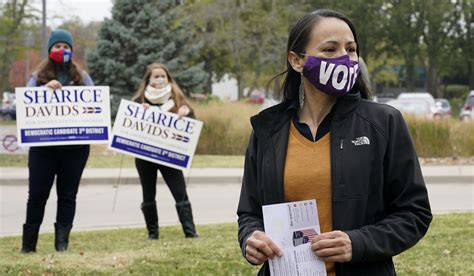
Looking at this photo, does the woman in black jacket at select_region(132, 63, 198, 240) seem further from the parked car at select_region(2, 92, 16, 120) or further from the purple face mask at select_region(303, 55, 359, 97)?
the parked car at select_region(2, 92, 16, 120)

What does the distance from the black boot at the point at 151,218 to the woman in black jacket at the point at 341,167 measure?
550 cm

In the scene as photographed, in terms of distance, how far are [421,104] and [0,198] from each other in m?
19.9

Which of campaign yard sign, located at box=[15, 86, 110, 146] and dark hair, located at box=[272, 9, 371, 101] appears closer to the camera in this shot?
dark hair, located at box=[272, 9, 371, 101]

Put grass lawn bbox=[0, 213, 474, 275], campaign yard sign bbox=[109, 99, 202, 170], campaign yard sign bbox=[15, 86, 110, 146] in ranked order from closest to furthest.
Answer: grass lawn bbox=[0, 213, 474, 275], campaign yard sign bbox=[15, 86, 110, 146], campaign yard sign bbox=[109, 99, 202, 170]

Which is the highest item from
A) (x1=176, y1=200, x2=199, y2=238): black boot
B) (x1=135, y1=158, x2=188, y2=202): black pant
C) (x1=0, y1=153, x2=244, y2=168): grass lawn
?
(x1=135, y1=158, x2=188, y2=202): black pant

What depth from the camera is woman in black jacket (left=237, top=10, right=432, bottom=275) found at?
101 inches

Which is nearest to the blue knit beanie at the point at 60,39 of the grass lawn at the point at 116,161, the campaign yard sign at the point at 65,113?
the campaign yard sign at the point at 65,113

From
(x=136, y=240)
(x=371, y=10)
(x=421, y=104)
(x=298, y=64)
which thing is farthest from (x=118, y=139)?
(x=371, y=10)

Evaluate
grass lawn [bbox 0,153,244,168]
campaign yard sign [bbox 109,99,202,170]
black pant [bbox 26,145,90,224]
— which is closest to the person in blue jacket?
black pant [bbox 26,145,90,224]

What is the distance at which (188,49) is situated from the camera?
31688 millimetres

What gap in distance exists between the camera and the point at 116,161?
18312mm

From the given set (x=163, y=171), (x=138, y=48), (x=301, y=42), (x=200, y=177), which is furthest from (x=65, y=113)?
(x=138, y=48)

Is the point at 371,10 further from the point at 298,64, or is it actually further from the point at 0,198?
the point at 298,64

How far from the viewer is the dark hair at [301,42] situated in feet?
9.14
